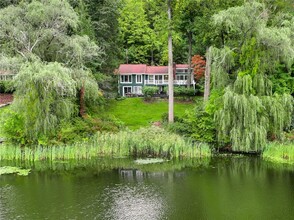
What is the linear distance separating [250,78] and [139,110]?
1524cm

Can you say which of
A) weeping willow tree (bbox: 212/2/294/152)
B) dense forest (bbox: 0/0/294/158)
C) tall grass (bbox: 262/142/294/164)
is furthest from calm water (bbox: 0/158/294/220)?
dense forest (bbox: 0/0/294/158)

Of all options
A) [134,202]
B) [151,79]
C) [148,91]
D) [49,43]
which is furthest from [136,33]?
[134,202]

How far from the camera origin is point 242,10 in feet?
80.5

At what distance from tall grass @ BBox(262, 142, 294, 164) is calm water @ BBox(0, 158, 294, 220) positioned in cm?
78

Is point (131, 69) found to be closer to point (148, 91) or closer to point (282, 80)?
point (148, 91)

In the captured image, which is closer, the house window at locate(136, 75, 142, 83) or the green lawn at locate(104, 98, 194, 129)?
the green lawn at locate(104, 98, 194, 129)

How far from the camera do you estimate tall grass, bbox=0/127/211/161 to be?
23.3 metres

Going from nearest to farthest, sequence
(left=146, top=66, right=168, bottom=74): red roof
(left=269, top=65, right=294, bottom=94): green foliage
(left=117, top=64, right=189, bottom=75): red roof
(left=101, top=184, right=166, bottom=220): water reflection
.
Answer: (left=101, top=184, right=166, bottom=220): water reflection, (left=269, top=65, right=294, bottom=94): green foliage, (left=146, top=66, right=168, bottom=74): red roof, (left=117, top=64, right=189, bottom=75): red roof

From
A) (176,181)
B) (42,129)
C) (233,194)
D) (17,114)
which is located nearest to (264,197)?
(233,194)

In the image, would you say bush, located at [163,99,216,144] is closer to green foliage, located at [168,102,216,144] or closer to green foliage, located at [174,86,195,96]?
green foliage, located at [168,102,216,144]

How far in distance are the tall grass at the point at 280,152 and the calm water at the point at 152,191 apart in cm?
78

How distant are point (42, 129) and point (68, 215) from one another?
10680 mm

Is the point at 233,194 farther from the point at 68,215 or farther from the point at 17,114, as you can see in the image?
the point at 17,114

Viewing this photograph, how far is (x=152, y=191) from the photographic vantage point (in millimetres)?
17391
